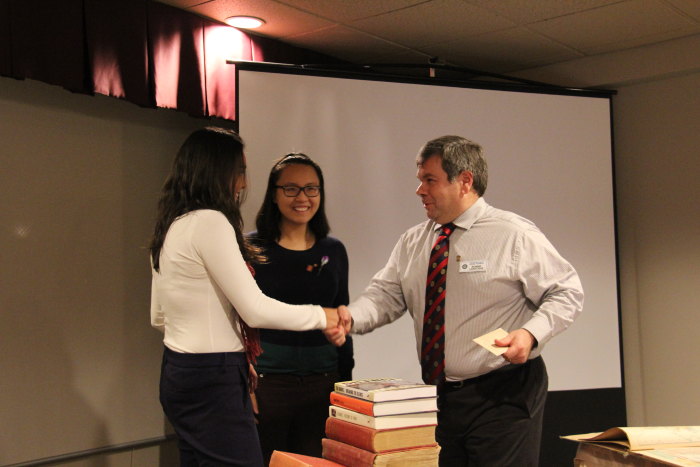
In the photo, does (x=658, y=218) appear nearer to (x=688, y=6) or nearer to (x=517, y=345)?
(x=688, y=6)

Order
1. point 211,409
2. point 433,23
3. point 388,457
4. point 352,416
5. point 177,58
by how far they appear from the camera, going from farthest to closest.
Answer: point 433,23, point 177,58, point 211,409, point 352,416, point 388,457

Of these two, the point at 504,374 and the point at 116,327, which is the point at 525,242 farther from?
the point at 116,327

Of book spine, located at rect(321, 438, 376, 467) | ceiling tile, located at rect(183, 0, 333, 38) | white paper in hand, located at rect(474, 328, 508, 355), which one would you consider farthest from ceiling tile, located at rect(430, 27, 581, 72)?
book spine, located at rect(321, 438, 376, 467)

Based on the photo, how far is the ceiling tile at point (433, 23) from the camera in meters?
3.88

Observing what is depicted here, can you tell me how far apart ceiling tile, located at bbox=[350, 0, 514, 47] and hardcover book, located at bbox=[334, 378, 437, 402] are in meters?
2.49

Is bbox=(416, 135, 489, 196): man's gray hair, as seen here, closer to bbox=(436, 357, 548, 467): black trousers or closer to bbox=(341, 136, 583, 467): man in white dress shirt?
bbox=(341, 136, 583, 467): man in white dress shirt

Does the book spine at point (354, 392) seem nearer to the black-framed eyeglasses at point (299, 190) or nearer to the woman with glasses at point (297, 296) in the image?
the woman with glasses at point (297, 296)

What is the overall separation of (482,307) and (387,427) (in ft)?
2.69

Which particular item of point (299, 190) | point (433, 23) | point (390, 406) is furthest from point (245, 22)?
point (390, 406)

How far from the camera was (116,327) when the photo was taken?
152 inches

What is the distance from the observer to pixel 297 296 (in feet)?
9.50

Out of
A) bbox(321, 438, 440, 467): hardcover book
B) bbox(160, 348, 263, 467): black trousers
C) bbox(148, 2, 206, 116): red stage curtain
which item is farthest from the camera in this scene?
bbox(148, 2, 206, 116): red stage curtain

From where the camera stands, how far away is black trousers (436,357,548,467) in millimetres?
2297

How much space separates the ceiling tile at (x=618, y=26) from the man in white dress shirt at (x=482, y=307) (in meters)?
1.85
